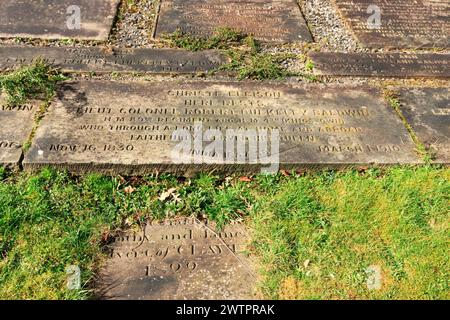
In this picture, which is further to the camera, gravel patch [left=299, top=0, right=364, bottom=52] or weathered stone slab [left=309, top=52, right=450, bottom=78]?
gravel patch [left=299, top=0, right=364, bottom=52]

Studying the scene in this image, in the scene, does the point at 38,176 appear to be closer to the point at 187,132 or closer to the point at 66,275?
the point at 66,275

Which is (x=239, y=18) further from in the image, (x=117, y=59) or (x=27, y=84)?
(x=27, y=84)

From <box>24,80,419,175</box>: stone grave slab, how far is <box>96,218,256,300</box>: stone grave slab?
0.58 metres

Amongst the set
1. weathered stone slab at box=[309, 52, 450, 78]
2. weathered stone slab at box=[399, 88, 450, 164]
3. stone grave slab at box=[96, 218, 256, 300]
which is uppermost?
weathered stone slab at box=[309, 52, 450, 78]

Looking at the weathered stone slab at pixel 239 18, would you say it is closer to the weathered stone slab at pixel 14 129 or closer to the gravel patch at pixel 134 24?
the gravel patch at pixel 134 24

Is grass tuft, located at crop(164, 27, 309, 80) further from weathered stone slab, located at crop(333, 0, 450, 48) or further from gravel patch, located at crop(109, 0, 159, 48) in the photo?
weathered stone slab, located at crop(333, 0, 450, 48)

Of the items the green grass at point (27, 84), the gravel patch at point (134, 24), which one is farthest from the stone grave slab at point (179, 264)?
the gravel patch at point (134, 24)

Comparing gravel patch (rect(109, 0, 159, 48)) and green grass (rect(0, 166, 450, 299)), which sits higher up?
gravel patch (rect(109, 0, 159, 48))

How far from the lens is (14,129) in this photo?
3732 millimetres

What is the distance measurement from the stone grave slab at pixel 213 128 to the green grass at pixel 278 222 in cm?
14

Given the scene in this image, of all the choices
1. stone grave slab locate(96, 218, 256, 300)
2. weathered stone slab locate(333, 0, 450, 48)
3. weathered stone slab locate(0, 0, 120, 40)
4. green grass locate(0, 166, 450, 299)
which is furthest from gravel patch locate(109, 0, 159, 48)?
stone grave slab locate(96, 218, 256, 300)

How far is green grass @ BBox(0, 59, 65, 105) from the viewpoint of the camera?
407 centimetres
